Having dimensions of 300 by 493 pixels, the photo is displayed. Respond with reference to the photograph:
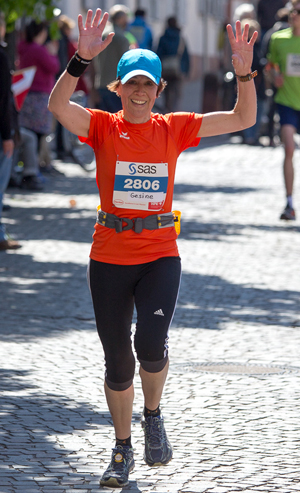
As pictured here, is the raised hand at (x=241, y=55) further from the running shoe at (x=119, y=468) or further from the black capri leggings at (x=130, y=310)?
the running shoe at (x=119, y=468)

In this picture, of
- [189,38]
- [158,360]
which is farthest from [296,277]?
[189,38]

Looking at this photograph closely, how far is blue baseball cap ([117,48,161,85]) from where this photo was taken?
4.49 meters

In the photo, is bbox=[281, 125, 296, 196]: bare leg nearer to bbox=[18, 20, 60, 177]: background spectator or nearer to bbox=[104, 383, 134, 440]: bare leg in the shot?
bbox=[18, 20, 60, 177]: background spectator

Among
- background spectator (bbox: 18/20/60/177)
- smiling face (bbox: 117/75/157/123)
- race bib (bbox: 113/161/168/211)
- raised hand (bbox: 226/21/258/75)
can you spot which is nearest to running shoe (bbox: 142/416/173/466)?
race bib (bbox: 113/161/168/211)

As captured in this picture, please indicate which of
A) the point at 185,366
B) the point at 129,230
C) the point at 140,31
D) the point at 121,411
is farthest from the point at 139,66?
the point at 140,31

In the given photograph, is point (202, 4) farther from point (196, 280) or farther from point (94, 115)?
point (94, 115)

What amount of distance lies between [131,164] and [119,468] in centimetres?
124

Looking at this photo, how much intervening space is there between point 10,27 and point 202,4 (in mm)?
32666

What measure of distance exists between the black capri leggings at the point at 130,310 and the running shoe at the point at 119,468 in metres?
0.26

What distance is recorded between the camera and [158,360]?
4504 millimetres

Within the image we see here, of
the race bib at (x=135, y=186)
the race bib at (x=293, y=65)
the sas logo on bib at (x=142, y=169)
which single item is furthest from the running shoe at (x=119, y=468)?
the race bib at (x=293, y=65)

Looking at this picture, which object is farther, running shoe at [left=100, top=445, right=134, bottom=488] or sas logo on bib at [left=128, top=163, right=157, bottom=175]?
sas logo on bib at [left=128, top=163, right=157, bottom=175]

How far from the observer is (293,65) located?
12.7m

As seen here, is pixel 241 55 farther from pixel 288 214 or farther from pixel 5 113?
pixel 288 214
